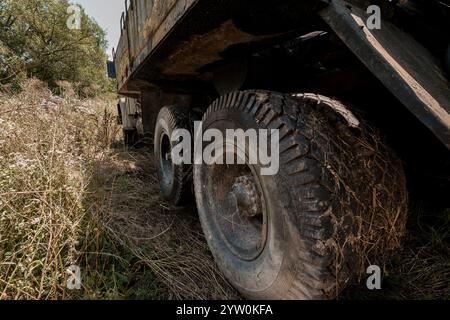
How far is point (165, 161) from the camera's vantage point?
2.90 meters

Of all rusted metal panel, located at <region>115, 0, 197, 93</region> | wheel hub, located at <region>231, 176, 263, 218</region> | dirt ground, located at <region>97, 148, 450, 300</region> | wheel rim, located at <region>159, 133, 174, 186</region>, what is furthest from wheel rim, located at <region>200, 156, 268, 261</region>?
wheel rim, located at <region>159, 133, 174, 186</region>

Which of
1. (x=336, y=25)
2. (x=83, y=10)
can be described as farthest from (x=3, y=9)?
(x=336, y=25)

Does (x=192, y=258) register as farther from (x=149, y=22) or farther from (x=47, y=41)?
(x=47, y=41)

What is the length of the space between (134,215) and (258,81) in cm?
147

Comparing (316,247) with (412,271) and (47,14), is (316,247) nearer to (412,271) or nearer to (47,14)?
(412,271)

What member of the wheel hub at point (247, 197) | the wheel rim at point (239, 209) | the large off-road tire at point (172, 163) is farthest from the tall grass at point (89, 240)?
the wheel hub at point (247, 197)

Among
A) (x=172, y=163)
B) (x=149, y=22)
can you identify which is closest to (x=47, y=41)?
(x=149, y=22)

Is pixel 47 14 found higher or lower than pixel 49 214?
higher

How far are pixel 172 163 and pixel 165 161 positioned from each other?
1.73 ft

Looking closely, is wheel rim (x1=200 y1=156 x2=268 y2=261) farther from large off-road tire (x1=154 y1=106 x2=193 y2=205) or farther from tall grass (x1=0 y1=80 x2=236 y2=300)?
large off-road tire (x1=154 y1=106 x2=193 y2=205)

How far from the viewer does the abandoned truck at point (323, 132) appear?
0.96 metres

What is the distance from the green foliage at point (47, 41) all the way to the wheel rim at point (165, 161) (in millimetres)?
16914

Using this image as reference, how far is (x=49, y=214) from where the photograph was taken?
67.6 inches

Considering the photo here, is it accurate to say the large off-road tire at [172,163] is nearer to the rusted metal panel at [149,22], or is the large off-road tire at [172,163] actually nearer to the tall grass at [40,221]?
the rusted metal panel at [149,22]
